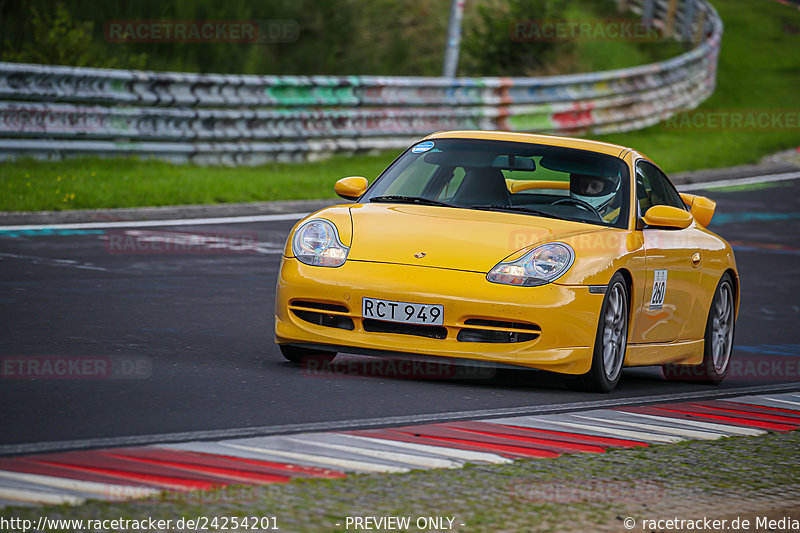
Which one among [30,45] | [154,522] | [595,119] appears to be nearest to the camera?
[154,522]

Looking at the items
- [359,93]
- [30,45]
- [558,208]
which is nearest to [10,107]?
[30,45]

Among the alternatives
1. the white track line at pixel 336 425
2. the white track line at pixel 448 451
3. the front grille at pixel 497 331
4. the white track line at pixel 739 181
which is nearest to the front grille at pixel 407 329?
A: the front grille at pixel 497 331

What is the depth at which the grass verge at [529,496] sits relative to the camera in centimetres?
450

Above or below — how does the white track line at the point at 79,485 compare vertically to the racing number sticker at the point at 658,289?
below

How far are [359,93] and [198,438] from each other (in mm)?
15989

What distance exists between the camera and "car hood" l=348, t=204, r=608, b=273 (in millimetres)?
7621

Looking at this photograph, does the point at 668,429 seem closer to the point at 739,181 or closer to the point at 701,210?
the point at 701,210

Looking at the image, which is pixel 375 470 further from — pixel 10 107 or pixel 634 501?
pixel 10 107

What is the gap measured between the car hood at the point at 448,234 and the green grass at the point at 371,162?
7224 mm

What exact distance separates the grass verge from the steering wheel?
8.55ft

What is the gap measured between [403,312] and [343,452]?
A: 2088mm

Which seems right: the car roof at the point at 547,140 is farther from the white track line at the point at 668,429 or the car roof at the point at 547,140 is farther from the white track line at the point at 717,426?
the white track line at the point at 668,429

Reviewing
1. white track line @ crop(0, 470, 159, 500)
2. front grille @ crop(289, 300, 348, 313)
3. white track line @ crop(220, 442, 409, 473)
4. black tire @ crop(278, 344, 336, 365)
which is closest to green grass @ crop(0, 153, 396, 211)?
black tire @ crop(278, 344, 336, 365)

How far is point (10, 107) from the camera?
1634cm
